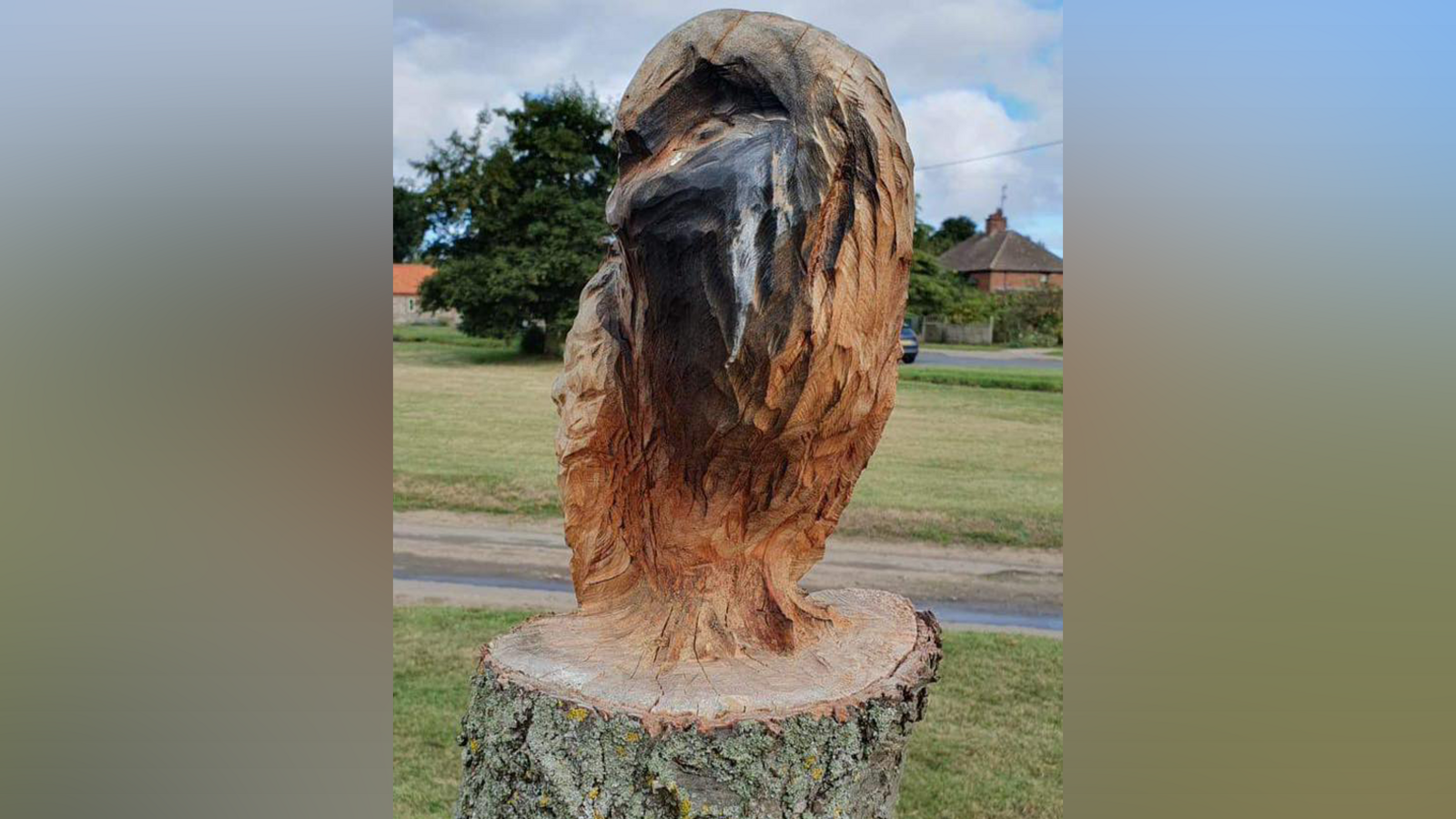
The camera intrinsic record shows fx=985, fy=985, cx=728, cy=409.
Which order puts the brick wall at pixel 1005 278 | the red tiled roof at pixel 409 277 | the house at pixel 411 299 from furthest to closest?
the brick wall at pixel 1005 278, the red tiled roof at pixel 409 277, the house at pixel 411 299

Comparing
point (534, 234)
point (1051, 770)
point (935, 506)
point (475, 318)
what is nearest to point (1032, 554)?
point (935, 506)

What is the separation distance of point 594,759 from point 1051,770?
2201 mm

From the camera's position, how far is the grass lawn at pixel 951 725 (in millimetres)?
3324

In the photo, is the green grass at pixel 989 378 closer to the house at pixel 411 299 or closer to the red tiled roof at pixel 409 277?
the house at pixel 411 299

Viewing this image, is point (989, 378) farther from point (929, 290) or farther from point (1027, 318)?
point (1027, 318)

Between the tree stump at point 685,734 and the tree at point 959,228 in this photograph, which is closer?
the tree stump at point 685,734

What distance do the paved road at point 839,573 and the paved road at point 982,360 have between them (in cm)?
626

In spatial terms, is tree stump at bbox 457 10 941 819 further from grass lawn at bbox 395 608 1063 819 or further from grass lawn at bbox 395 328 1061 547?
grass lawn at bbox 395 328 1061 547

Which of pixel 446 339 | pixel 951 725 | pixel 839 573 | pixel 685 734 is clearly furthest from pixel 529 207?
pixel 685 734

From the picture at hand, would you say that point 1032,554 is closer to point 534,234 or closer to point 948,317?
point 534,234

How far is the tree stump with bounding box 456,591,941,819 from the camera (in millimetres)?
1874

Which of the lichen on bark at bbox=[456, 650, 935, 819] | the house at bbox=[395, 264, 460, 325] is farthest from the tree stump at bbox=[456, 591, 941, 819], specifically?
the house at bbox=[395, 264, 460, 325]

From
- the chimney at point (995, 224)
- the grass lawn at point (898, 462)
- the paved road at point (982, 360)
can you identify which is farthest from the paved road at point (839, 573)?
the chimney at point (995, 224)

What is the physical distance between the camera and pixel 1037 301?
55.1 feet
